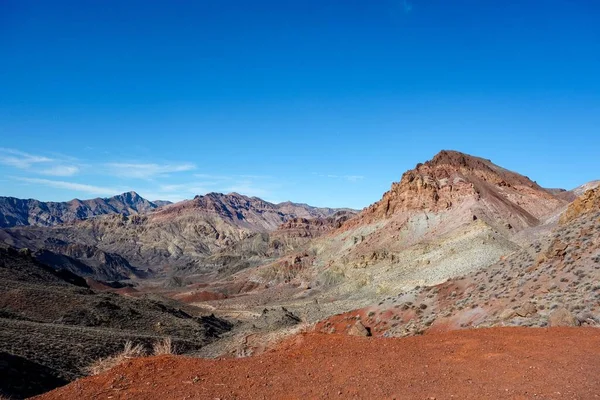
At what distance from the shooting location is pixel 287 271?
91.0 m

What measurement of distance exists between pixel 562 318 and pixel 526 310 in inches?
82.0

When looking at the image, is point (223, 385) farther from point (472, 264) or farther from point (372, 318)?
point (472, 264)

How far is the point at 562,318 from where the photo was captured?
12.8 meters

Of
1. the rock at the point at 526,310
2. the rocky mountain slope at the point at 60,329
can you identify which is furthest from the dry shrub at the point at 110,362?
the rock at the point at 526,310

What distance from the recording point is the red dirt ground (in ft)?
28.3

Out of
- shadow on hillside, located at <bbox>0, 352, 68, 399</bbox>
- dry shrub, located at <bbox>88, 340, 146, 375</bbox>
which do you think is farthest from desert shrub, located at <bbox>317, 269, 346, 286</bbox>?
shadow on hillside, located at <bbox>0, 352, 68, 399</bbox>

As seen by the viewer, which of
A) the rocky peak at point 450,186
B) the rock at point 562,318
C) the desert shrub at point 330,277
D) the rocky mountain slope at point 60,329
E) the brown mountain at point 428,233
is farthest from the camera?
the desert shrub at point 330,277

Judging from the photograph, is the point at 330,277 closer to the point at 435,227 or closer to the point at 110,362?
the point at 435,227

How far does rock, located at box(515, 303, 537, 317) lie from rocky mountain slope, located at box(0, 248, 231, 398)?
1752 cm

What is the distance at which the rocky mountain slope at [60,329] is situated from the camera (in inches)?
673

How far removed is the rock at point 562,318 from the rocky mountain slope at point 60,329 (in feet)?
57.2

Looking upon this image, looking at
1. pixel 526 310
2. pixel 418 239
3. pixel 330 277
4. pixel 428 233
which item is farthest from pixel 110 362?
pixel 330 277

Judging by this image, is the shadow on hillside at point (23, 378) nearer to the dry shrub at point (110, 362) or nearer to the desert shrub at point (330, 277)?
the dry shrub at point (110, 362)

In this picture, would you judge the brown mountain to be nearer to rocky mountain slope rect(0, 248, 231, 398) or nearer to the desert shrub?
the desert shrub
